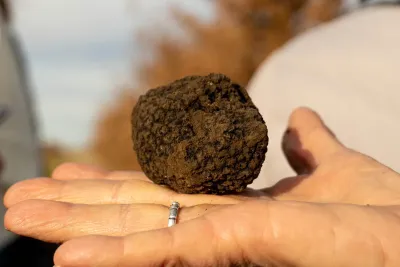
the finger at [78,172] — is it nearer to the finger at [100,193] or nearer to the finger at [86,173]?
the finger at [86,173]

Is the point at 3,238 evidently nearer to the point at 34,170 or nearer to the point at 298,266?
the point at 34,170

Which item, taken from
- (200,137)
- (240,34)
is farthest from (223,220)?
(240,34)

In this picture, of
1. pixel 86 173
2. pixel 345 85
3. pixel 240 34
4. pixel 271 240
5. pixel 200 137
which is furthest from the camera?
pixel 240 34

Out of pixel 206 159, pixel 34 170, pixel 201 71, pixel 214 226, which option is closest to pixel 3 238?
pixel 34 170

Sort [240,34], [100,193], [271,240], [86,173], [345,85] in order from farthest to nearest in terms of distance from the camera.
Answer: [240,34] < [345,85] < [86,173] < [100,193] < [271,240]

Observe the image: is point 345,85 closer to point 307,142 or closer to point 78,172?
point 307,142

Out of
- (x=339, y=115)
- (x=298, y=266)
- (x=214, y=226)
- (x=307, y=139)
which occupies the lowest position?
(x=298, y=266)

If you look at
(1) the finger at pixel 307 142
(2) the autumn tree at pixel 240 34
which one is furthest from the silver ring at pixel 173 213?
(2) the autumn tree at pixel 240 34
